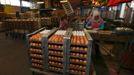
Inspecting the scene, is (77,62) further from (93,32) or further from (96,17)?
(96,17)

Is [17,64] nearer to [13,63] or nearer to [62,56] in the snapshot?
[13,63]

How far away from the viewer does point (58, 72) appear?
5.56ft

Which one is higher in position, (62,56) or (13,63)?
(62,56)

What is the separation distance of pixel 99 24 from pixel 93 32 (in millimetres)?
731

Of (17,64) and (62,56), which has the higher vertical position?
(62,56)

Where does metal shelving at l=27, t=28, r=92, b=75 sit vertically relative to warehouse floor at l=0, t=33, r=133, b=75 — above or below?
above

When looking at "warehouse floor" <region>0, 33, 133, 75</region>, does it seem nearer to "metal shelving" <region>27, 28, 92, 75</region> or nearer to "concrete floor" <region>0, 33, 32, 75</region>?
"concrete floor" <region>0, 33, 32, 75</region>

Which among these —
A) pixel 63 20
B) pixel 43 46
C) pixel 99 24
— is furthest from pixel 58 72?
pixel 63 20

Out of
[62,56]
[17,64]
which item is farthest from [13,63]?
[62,56]

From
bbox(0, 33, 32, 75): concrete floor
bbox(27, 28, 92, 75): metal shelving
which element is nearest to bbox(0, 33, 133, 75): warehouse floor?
bbox(0, 33, 32, 75): concrete floor

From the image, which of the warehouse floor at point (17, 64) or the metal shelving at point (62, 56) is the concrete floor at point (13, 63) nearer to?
the warehouse floor at point (17, 64)

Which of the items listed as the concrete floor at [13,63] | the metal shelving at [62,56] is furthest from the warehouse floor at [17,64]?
the metal shelving at [62,56]

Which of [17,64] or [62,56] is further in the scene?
[17,64]

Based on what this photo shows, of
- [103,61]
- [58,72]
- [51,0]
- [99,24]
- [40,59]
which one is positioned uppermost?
[51,0]
